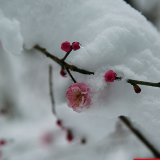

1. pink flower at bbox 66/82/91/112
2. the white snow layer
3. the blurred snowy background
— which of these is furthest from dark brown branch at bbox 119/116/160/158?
the white snow layer

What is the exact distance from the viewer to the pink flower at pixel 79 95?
0.45 metres

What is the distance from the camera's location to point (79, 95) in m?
0.46

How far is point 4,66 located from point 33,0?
167 centimetres

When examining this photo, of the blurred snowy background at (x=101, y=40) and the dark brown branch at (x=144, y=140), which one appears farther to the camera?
the dark brown branch at (x=144, y=140)

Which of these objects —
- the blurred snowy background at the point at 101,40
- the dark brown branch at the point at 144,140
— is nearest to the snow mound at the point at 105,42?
the blurred snowy background at the point at 101,40

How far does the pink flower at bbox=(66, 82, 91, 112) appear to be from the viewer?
1.48 ft

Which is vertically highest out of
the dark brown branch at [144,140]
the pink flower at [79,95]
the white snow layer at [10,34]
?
the white snow layer at [10,34]

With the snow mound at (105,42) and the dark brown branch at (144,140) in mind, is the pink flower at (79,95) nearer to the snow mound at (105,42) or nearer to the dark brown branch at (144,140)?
the snow mound at (105,42)

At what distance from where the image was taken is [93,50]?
475 mm

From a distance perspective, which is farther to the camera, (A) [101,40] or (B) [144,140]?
(B) [144,140]

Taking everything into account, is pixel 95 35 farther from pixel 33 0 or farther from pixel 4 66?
pixel 4 66

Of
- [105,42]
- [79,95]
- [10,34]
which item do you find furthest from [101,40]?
[10,34]

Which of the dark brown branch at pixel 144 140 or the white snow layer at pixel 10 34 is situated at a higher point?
the white snow layer at pixel 10 34

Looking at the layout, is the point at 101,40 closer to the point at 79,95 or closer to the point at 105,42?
the point at 105,42
